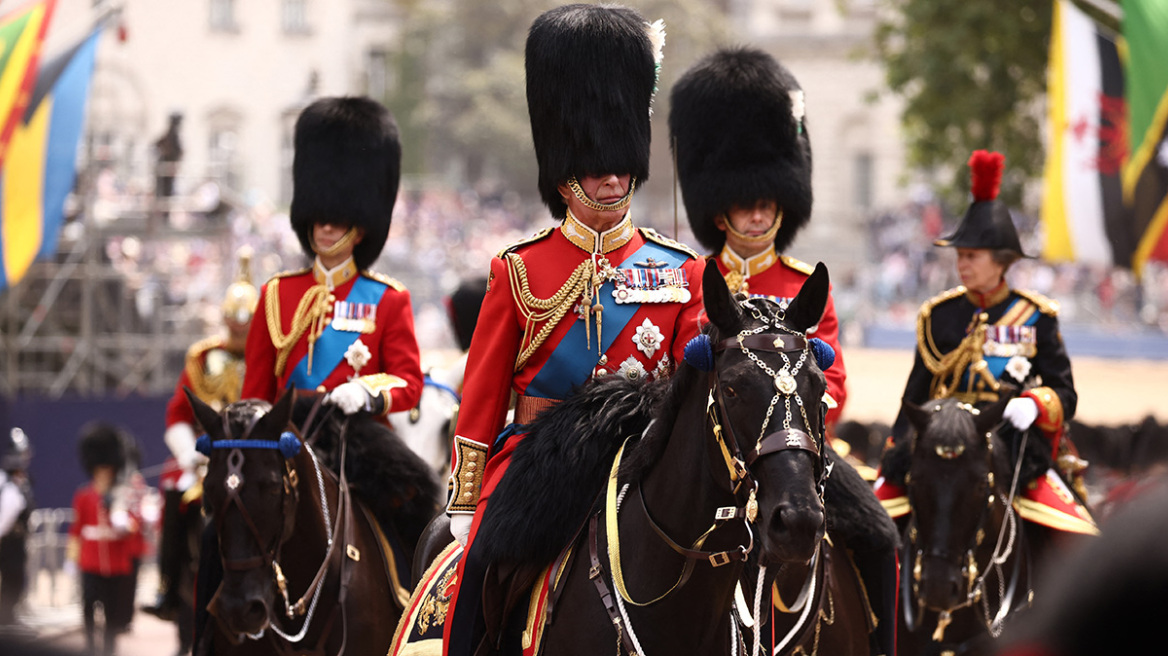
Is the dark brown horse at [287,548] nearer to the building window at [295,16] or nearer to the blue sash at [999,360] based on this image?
the blue sash at [999,360]

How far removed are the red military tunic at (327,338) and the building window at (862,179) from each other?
44.4 metres

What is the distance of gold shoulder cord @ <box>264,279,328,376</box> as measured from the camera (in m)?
6.20

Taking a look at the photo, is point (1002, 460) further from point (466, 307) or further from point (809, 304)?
point (466, 307)

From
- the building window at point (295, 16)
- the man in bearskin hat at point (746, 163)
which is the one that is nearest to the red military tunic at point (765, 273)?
the man in bearskin hat at point (746, 163)

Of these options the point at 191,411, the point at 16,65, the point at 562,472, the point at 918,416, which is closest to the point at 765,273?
the point at 918,416

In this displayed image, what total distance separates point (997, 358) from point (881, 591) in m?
1.91

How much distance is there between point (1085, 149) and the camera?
12.0 meters

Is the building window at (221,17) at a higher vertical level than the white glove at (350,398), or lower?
higher

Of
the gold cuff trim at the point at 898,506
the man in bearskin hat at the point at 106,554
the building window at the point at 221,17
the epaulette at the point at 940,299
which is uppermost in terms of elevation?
the building window at the point at 221,17

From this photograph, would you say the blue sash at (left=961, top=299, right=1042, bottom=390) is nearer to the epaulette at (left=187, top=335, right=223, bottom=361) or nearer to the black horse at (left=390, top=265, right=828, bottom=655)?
the black horse at (left=390, top=265, right=828, bottom=655)

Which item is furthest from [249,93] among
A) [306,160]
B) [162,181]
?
[306,160]

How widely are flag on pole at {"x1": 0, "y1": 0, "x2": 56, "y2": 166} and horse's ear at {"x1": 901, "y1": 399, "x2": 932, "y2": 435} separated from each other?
8599 mm

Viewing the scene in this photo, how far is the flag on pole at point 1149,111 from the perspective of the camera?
1059 cm

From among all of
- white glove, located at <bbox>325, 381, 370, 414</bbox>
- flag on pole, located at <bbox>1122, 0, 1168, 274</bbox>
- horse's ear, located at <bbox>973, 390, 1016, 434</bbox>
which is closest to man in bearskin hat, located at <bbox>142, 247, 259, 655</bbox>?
white glove, located at <bbox>325, 381, 370, 414</bbox>
